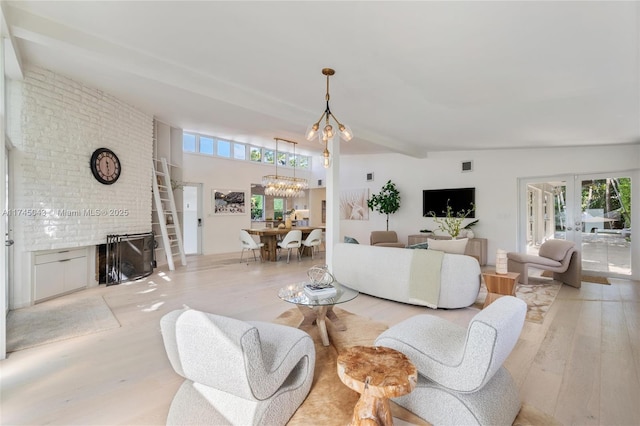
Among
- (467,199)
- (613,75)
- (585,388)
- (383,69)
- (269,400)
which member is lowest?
(585,388)

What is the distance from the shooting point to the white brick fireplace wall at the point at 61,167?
3.85 metres

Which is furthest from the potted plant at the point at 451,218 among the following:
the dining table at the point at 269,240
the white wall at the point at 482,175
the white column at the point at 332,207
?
the dining table at the point at 269,240

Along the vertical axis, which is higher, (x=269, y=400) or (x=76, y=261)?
(x=76, y=261)

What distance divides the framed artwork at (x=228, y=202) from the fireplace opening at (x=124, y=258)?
285 cm

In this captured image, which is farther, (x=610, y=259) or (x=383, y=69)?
(x=610, y=259)

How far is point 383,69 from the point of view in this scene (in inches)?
127

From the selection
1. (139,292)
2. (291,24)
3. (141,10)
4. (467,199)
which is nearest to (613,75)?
(291,24)

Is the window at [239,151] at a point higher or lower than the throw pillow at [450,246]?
higher

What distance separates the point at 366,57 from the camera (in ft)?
9.85

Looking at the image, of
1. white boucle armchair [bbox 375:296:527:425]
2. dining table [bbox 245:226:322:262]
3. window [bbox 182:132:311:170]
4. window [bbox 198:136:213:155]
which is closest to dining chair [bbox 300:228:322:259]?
dining table [bbox 245:226:322:262]

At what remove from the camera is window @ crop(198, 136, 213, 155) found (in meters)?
8.45

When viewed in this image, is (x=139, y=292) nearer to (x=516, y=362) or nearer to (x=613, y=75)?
(x=516, y=362)

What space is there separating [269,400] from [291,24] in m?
2.76

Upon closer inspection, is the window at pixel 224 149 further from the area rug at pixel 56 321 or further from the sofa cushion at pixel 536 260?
the sofa cushion at pixel 536 260
